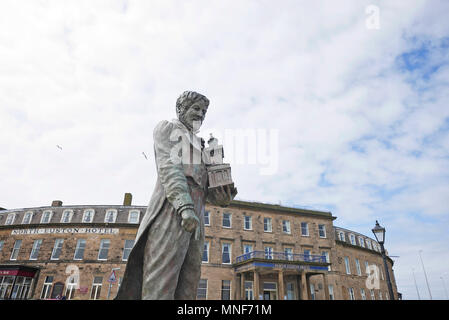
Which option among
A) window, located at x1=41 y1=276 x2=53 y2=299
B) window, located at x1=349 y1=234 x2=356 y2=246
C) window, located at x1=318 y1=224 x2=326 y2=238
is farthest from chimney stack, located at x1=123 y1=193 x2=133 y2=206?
window, located at x1=349 y1=234 x2=356 y2=246

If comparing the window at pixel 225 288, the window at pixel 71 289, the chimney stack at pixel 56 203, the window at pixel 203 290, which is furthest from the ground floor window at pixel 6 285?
the window at pixel 225 288

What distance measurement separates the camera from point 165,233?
2.27 meters

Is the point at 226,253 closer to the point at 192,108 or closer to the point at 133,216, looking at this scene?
the point at 133,216

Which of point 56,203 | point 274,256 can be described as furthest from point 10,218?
point 274,256

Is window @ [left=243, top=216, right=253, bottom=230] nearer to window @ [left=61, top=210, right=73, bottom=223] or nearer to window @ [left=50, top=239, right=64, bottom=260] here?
window @ [left=61, top=210, right=73, bottom=223]

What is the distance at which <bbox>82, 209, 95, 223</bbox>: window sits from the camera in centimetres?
2664

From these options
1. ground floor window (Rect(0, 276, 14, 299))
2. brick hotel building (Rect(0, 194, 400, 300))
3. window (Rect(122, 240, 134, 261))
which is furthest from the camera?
window (Rect(122, 240, 134, 261))

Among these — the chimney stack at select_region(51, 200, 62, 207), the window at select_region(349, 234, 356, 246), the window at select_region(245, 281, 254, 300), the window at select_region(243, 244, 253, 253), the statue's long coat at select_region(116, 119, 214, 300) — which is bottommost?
the statue's long coat at select_region(116, 119, 214, 300)

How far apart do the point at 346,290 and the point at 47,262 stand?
30016 millimetres

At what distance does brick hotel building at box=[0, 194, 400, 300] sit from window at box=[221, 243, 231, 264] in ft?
0.29

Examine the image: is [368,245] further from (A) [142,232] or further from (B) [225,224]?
(A) [142,232]

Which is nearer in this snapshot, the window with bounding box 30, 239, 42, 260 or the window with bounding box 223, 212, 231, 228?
the window with bounding box 30, 239, 42, 260

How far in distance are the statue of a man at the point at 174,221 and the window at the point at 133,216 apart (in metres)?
26.0
